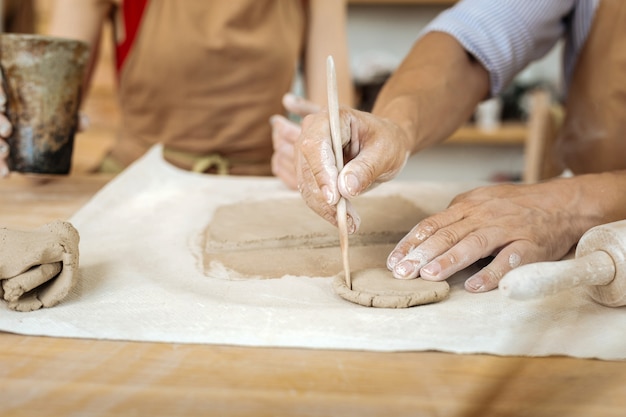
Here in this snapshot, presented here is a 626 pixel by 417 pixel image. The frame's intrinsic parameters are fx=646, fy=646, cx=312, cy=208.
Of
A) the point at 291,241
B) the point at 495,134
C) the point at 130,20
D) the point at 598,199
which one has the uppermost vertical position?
the point at 130,20

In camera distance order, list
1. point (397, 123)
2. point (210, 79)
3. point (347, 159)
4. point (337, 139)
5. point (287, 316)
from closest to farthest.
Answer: point (287, 316) < point (337, 139) < point (347, 159) < point (397, 123) < point (210, 79)

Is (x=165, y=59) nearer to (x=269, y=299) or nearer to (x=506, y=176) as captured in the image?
(x=269, y=299)

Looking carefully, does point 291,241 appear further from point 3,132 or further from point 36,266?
point 3,132

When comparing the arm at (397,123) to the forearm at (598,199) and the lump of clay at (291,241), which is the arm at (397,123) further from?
the forearm at (598,199)

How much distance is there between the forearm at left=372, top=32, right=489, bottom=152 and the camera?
1.32m

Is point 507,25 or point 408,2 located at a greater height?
point 507,25

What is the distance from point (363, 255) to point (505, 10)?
0.73 m

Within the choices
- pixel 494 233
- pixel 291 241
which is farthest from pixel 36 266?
pixel 494 233

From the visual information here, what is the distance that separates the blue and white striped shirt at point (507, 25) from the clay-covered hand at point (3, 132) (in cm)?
96

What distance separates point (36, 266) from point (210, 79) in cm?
115

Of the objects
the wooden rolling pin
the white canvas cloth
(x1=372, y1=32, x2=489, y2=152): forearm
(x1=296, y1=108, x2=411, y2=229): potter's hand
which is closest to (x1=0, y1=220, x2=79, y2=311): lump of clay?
the white canvas cloth

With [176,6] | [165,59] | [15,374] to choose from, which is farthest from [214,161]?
[15,374]

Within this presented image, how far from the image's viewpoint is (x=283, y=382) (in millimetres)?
646

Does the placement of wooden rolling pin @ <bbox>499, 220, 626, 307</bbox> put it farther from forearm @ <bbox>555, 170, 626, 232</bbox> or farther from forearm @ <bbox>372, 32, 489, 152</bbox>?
forearm @ <bbox>372, 32, 489, 152</bbox>
